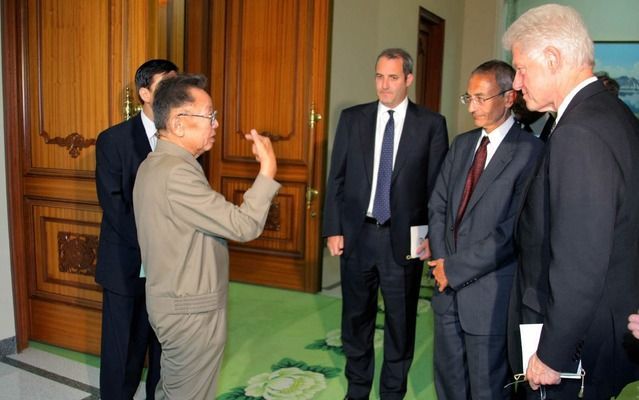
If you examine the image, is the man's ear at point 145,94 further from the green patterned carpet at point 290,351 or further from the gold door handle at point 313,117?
the gold door handle at point 313,117

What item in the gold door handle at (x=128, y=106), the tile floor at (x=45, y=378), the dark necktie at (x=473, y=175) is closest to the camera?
the dark necktie at (x=473, y=175)

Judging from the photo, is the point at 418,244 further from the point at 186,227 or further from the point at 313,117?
the point at 313,117

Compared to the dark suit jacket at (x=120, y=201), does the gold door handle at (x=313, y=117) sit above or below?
above

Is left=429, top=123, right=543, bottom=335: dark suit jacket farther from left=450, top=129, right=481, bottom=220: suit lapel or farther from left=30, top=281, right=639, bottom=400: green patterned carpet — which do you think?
left=30, top=281, right=639, bottom=400: green patterned carpet

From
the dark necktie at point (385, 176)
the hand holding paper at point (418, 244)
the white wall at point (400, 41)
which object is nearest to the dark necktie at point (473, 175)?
the hand holding paper at point (418, 244)

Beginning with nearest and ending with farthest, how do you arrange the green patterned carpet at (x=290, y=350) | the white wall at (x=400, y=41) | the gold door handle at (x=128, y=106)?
the green patterned carpet at (x=290, y=350)
the gold door handle at (x=128, y=106)
the white wall at (x=400, y=41)

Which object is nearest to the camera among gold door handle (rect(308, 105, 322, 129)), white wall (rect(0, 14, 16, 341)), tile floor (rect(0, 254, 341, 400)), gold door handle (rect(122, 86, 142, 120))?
tile floor (rect(0, 254, 341, 400))

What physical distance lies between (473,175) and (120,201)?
58.2 inches

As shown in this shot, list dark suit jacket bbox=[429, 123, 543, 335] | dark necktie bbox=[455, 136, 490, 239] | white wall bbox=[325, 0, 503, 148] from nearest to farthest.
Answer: dark suit jacket bbox=[429, 123, 543, 335]
dark necktie bbox=[455, 136, 490, 239]
white wall bbox=[325, 0, 503, 148]

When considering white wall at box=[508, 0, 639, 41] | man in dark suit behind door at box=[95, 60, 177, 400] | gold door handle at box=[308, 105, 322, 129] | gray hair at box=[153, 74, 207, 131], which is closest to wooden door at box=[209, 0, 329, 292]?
gold door handle at box=[308, 105, 322, 129]

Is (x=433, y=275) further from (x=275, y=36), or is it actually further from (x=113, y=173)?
(x=275, y=36)

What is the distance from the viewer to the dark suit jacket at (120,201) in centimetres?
240

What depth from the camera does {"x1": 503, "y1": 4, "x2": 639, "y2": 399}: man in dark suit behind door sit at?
1.29 m

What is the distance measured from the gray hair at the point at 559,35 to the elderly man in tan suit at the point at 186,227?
80 cm
